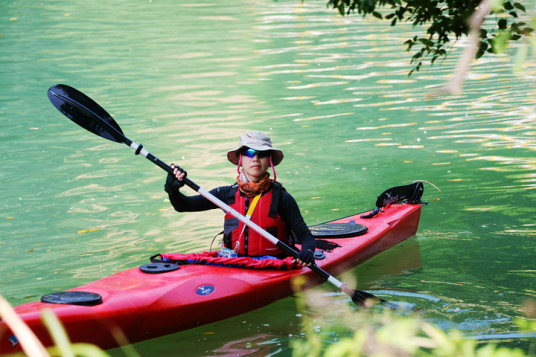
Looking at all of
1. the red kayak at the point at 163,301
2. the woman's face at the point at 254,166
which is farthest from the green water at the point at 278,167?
the woman's face at the point at 254,166

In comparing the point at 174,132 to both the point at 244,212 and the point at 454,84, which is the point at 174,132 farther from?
the point at 454,84

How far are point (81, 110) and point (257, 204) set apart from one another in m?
1.43

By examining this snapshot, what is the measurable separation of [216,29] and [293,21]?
3235mm

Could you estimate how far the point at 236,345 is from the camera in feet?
12.1

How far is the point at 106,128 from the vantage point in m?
4.16

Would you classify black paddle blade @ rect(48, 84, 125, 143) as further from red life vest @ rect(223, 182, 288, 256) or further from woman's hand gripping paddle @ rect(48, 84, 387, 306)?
red life vest @ rect(223, 182, 288, 256)

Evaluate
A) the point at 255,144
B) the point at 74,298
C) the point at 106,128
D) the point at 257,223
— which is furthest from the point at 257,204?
the point at 74,298

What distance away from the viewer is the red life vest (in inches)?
157

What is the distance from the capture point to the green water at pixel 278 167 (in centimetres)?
448

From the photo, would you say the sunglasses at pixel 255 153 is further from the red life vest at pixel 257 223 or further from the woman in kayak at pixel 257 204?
the red life vest at pixel 257 223

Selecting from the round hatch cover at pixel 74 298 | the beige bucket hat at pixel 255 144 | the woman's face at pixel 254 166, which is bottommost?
the round hatch cover at pixel 74 298

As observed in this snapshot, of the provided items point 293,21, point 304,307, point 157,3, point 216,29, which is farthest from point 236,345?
point 157,3

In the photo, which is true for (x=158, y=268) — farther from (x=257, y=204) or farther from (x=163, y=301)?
(x=257, y=204)

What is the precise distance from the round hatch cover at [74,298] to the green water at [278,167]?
54 cm
